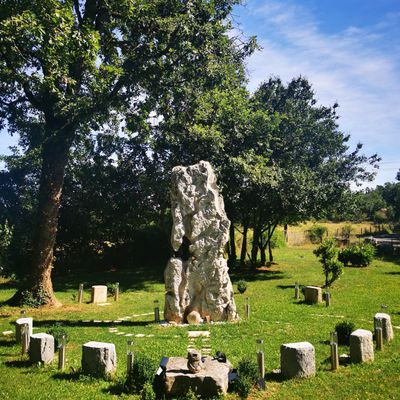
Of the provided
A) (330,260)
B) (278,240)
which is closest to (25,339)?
(330,260)

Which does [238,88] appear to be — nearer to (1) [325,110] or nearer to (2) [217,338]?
(1) [325,110]

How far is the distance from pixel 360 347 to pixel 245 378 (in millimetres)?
4208

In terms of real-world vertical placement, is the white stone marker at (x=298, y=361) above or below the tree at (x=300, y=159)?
below

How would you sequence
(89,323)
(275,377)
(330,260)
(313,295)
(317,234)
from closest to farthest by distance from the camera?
(275,377) → (89,323) → (313,295) → (330,260) → (317,234)

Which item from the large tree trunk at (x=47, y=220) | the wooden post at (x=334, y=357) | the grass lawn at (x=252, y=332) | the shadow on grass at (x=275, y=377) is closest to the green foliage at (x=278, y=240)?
the grass lawn at (x=252, y=332)

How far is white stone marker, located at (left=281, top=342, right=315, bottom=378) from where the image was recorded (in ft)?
39.8

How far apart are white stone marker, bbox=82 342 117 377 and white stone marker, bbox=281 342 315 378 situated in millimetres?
5016

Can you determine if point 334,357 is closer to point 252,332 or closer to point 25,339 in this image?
point 252,332

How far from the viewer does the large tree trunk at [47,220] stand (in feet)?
80.2

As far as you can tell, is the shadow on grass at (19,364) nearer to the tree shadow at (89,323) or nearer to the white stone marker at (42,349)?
the white stone marker at (42,349)

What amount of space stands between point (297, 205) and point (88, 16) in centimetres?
2069

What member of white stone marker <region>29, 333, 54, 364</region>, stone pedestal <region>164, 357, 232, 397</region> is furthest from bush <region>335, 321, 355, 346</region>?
white stone marker <region>29, 333, 54, 364</region>

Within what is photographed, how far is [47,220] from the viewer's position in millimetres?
24734

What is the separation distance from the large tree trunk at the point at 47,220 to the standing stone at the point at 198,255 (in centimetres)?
851
